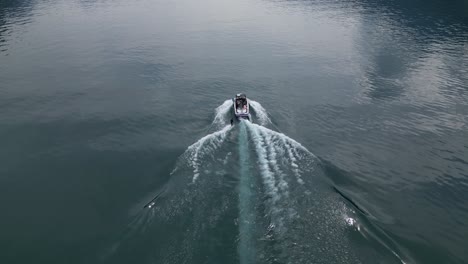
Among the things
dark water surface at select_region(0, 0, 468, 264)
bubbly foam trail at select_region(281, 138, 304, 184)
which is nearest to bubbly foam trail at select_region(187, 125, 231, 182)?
dark water surface at select_region(0, 0, 468, 264)

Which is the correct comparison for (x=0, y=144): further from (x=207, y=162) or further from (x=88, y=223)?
(x=207, y=162)

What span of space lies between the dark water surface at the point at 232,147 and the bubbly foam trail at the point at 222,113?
49 cm

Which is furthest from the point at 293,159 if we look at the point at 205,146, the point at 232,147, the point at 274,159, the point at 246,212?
the point at 205,146

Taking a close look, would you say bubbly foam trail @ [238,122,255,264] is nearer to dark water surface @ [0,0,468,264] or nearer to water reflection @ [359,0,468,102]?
dark water surface @ [0,0,468,264]

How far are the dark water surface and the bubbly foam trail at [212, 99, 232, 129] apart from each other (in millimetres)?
492

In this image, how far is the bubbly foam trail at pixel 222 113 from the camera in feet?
237

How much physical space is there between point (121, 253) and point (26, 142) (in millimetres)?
41419

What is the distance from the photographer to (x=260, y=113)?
252ft

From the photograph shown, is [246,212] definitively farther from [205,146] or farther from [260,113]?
[260,113]

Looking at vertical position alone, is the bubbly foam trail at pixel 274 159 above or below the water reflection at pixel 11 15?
below

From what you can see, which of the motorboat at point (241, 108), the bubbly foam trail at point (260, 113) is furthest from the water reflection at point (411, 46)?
the motorboat at point (241, 108)

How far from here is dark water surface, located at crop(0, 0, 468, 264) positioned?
42125 millimetres

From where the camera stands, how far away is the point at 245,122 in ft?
225

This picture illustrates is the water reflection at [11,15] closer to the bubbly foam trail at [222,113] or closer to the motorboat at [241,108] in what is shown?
the bubbly foam trail at [222,113]
